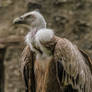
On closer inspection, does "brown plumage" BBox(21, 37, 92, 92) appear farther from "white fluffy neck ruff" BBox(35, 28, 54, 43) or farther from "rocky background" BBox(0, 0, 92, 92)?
"rocky background" BBox(0, 0, 92, 92)

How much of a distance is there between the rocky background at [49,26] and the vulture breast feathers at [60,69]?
260cm

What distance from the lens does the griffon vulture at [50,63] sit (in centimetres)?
441

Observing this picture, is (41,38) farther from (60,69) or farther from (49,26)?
(49,26)

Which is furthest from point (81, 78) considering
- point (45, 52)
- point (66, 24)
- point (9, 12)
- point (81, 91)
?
point (9, 12)

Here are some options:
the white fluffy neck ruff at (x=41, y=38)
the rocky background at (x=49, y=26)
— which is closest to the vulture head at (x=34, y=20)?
the white fluffy neck ruff at (x=41, y=38)

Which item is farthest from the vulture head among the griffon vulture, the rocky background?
the rocky background

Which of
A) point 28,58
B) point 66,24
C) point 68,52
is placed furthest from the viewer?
point 66,24

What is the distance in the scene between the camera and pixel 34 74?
4.86 metres

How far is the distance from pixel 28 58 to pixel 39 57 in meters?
0.13

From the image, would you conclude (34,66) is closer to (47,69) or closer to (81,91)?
(47,69)

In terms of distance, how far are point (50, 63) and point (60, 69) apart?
0.63 ft

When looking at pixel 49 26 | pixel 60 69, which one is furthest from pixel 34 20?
pixel 49 26

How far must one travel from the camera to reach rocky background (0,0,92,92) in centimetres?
754

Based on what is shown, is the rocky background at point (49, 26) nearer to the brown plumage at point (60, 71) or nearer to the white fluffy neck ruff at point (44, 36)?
the brown plumage at point (60, 71)
